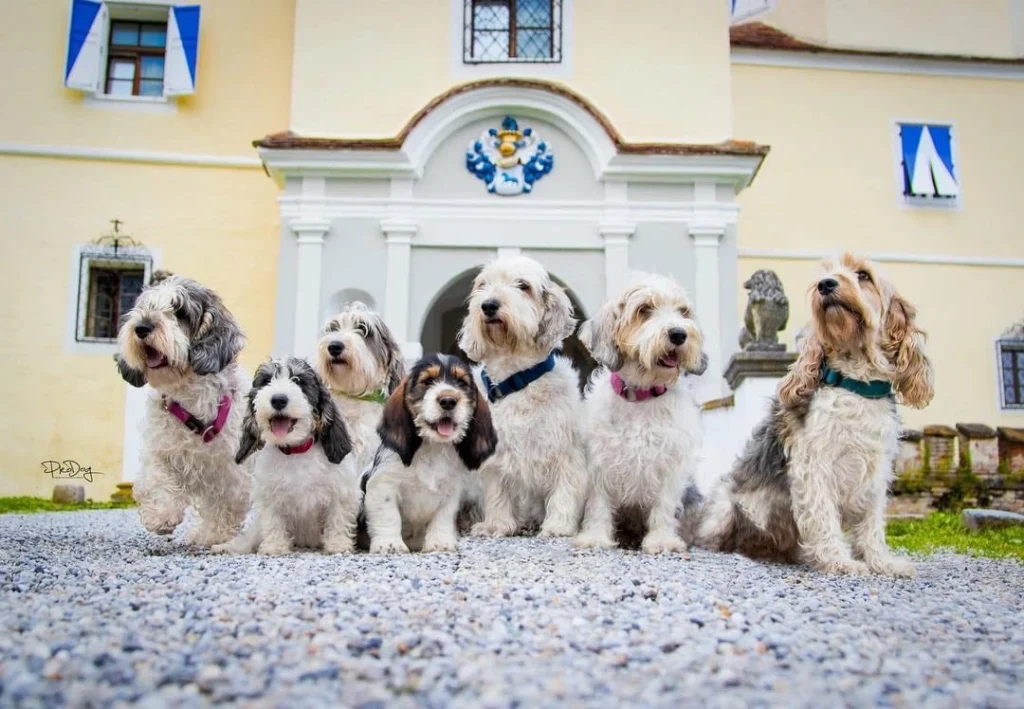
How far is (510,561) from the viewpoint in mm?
3719

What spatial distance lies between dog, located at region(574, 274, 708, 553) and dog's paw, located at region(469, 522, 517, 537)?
52 centimetres

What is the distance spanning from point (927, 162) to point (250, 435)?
51.4ft

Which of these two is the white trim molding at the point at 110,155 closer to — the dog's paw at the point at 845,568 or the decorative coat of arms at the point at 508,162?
the decorative coat of arms at the point at 508,162

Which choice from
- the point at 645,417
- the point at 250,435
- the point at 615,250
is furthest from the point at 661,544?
the point at 615,250

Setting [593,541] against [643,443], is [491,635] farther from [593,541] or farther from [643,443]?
[643,443]

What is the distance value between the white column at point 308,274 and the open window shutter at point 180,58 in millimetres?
4894

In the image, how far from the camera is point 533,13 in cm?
1259

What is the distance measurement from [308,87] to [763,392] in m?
8.61

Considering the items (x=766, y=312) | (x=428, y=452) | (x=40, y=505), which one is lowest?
(x=40, y=505)

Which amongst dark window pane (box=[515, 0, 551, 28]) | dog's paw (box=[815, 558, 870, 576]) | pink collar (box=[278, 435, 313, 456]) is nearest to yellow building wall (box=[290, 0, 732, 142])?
dark window pane (box=[515, 0, 551, 28])

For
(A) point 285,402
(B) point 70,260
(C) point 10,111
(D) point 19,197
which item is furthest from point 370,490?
(C) point 10,111

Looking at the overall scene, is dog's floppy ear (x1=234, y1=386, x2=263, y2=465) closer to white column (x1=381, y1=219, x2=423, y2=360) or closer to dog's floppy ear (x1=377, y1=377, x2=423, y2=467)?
dog's floppy ear (x1=377, y1=377, x2=423, y2=467)

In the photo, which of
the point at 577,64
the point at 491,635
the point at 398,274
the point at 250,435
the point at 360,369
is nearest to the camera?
the point at 491,635

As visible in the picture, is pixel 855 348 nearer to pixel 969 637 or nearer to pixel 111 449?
pixel 969 637
